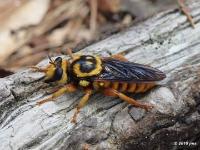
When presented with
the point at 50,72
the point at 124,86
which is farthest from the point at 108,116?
the point at 50,72

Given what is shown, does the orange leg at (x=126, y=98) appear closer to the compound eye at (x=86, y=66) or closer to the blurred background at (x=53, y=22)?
the compound eye at (x=86, y=66)

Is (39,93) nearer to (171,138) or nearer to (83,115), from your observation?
(83,115)

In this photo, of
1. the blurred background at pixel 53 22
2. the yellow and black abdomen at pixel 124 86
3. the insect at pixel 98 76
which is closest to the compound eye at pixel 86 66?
the insect at pixel 98 76

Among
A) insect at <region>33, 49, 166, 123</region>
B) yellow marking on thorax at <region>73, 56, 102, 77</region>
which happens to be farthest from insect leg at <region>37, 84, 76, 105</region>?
yellow marking on thorax at <region>73, 56, 102, 77</region>

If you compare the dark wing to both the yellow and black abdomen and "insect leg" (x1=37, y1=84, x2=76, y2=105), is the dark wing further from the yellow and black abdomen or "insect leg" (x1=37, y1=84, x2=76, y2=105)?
"insect leg" (x1=37, y1=84, x2=76, y2=105)

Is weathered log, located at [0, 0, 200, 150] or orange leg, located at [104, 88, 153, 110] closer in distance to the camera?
weathered log, located at [0, 0, 200, 150]

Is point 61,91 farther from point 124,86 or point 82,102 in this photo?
point 124,86
